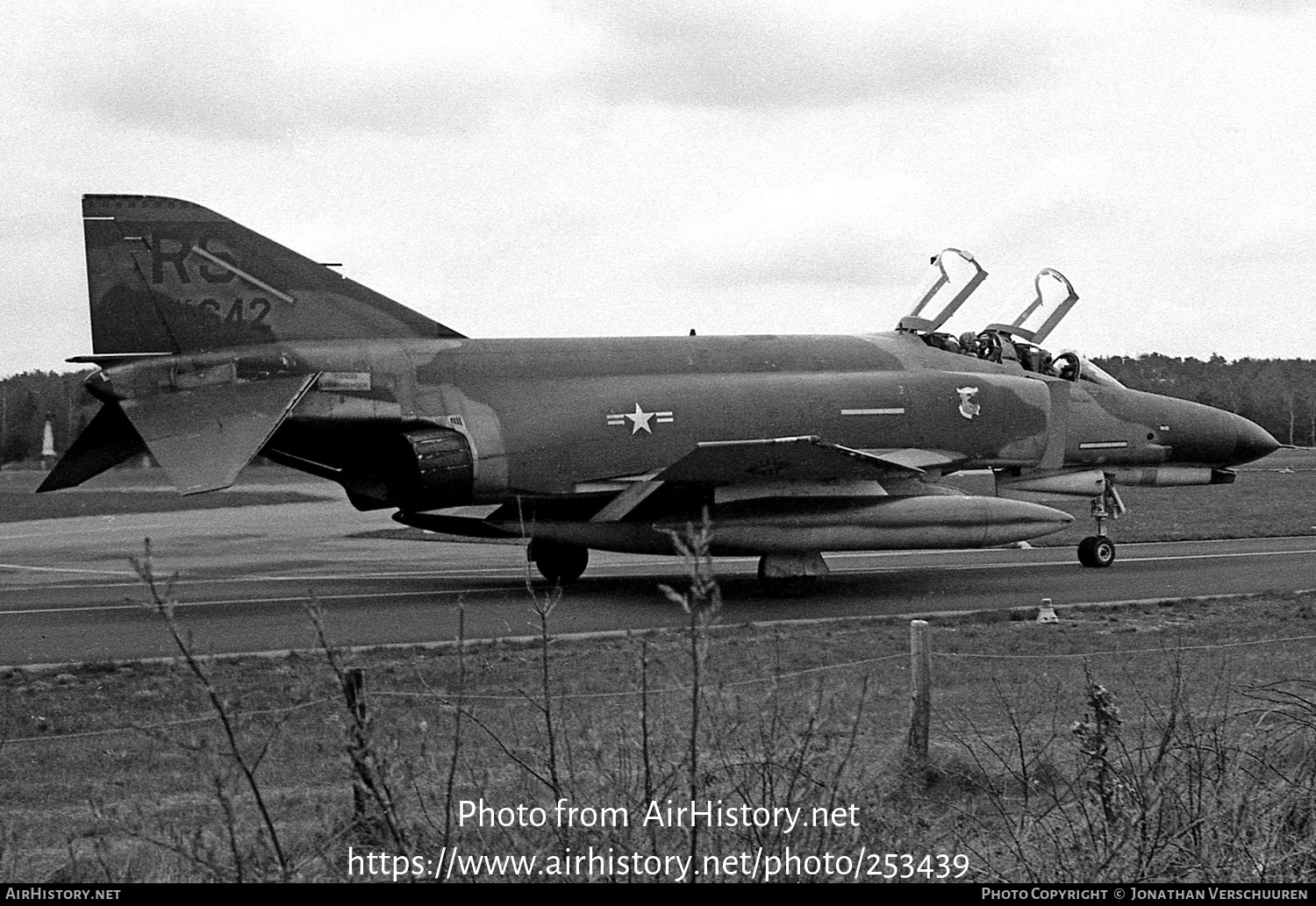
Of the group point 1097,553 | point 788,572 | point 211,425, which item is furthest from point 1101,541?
point 211,425

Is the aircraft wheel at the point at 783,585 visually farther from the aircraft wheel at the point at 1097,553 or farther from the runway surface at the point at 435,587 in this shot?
the aircraft wheel at the point at 1097,553

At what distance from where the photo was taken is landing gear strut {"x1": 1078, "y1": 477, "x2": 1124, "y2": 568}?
66.0 ft

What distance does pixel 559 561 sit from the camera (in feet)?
63.2

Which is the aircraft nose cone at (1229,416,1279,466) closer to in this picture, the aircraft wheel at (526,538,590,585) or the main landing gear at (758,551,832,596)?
the main landing gear at (758,551,832,596)

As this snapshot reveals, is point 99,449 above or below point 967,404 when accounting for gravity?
below

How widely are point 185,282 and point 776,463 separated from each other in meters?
7.25

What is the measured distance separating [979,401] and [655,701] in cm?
1076

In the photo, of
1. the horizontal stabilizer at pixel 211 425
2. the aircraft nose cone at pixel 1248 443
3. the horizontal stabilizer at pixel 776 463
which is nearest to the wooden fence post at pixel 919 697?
the horizontal stabilizer at pixel 776 463

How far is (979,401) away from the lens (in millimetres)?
19000

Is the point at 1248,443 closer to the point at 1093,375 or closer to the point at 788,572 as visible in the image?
the point at 1093,375

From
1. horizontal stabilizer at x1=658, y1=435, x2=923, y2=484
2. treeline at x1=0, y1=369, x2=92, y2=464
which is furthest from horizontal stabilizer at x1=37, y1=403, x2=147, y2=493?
treeline at x1=0, y1=369, x2=92, y2=464
